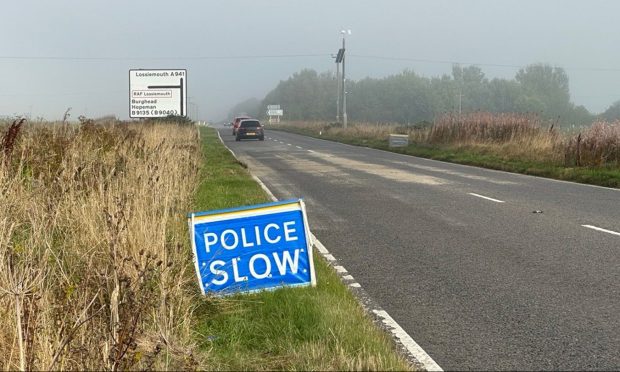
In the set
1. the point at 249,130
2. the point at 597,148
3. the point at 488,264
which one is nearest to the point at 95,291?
the point at 488,264

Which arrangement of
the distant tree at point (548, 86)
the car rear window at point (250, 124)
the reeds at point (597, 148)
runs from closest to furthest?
the reeds at point (597, 148), the car rear window at point (250, 124), the distant tree at point (548, 86)

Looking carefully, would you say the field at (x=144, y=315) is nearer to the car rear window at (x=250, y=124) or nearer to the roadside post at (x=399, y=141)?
the roadside post at (x=399, y=141)

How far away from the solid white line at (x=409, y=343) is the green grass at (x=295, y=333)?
17 centimetres

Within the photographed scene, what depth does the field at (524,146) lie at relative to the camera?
18297 mm

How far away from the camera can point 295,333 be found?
167 inches

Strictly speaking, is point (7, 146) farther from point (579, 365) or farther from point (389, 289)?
point (579, 365)

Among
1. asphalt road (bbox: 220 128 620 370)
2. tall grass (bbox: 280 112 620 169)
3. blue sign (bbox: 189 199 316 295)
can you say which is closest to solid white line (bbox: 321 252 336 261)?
asphalt road (bbox: 220 128 620 370)

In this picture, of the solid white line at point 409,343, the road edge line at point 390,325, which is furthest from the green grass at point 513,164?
the solid white line at point 409,343

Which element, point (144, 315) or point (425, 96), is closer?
point (144, 315)

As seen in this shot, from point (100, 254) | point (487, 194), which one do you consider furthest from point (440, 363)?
point (487, 194)

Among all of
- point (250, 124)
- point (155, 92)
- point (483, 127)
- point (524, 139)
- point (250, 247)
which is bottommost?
point (250, 247)

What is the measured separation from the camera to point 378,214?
10.5 meters

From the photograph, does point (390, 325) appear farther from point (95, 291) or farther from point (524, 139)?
point (524, 139)

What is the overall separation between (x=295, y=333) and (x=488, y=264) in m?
3.34
